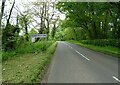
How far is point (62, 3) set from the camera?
44094 mm

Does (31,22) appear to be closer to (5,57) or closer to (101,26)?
(101,26)

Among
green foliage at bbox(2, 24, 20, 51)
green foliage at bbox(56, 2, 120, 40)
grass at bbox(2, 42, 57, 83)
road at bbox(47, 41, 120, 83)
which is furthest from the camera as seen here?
green foliage at bbox(56, 2, 120, 40)

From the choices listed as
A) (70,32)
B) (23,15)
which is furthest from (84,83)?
(70,32)

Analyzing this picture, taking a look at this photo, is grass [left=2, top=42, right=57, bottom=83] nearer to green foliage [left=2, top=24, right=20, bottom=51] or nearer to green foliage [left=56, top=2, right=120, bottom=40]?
green foliage [left=2, top=24, right=20, bottom=51]

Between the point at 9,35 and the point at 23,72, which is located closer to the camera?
the point at 23,72

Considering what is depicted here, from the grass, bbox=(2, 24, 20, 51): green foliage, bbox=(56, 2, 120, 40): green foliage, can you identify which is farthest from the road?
bbox=(56, 2, 120, 40): green foliage

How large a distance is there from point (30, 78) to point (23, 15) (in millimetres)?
33877

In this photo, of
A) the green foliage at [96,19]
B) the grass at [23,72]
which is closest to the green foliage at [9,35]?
the grass at [23,72]

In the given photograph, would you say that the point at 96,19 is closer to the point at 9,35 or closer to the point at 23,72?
the point at 9,35

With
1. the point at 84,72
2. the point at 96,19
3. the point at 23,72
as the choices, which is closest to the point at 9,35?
the point at 23,72

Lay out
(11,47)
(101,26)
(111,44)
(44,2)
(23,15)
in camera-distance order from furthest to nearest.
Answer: (101,26) → (44,2) → (23,15) → (111,44) → (11,47)

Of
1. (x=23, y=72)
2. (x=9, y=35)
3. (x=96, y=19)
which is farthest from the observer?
(x=96, y=19)

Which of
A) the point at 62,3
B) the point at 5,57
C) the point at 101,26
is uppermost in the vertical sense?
the point at 62,3

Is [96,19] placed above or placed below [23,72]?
above
